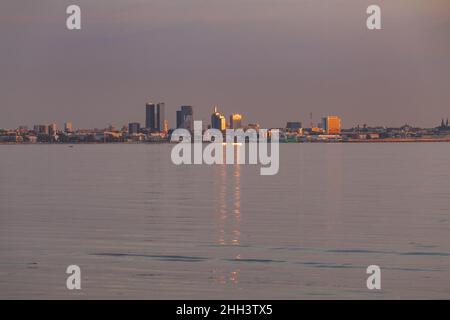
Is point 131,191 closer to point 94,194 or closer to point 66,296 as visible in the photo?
point 94,194

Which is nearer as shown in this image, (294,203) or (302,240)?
(302,240)

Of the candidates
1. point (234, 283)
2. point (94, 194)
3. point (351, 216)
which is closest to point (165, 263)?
point (234, 283)

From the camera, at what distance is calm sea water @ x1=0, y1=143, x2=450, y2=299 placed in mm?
18156

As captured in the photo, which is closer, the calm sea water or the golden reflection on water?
the calm sea water

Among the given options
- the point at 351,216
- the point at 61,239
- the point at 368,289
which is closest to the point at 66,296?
the point at 368,289

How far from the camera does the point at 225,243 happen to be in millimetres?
24484

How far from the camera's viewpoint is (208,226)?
28578mm

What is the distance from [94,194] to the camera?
42.7 meters

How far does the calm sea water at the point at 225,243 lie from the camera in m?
18.2

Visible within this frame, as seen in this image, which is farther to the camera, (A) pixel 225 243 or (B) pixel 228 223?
(B) pixel 228 223

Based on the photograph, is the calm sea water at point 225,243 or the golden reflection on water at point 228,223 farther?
the golden reflection on water at point 228,223
